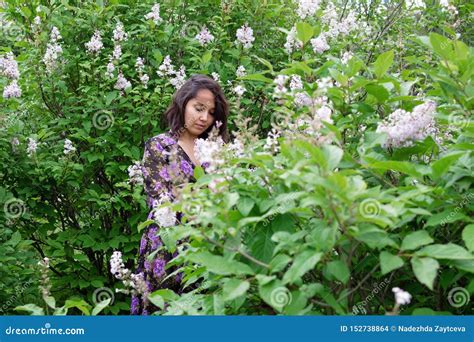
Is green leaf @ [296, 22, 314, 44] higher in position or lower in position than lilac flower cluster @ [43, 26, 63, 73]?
lower

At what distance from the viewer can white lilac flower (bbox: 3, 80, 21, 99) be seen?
4975 mm

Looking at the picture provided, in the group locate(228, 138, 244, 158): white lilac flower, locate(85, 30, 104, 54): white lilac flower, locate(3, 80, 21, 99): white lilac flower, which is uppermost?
locate(85, 30, 104, 54): white lilac flower

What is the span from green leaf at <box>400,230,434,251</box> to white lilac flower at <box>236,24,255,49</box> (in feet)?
11.8

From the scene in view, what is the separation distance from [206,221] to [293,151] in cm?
31

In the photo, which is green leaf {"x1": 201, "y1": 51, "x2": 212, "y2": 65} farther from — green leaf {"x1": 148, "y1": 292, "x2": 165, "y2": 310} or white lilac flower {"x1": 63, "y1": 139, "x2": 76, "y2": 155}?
green leaf {"x1": 148, "y1": 292, "x2": 165, "y2": 310}

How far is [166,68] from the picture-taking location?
16.7ft

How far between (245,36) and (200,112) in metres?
1.15

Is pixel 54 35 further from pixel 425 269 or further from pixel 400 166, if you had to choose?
pixel 425 269

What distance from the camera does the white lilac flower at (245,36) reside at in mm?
5270

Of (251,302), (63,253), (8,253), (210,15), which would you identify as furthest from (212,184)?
(210,15)

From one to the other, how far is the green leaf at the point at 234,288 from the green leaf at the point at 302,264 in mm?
106

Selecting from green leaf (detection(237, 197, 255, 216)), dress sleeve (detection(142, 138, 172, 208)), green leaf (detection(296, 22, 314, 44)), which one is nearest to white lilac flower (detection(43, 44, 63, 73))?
dress sleeve (detection(142, 138, 172, 208))

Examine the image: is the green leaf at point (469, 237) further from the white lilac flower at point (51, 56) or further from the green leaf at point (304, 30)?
the white lilac flower at point (51, 56)

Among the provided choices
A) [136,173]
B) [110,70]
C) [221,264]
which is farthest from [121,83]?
[221,264]
